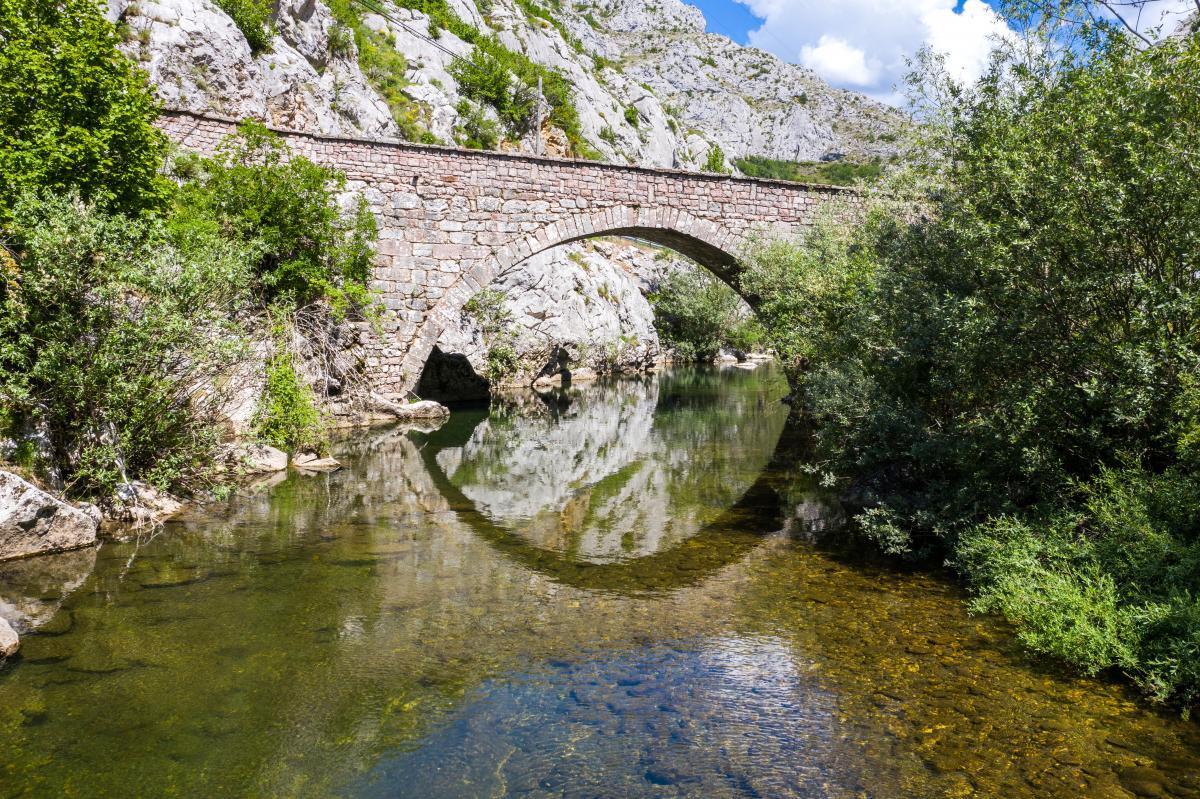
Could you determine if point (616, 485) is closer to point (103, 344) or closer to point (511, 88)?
point (103, 344)


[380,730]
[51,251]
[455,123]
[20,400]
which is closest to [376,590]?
[380,730]

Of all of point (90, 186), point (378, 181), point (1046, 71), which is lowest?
point (90, 186)

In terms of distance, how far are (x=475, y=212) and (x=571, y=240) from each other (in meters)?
2.34

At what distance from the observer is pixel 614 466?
47.9 ft

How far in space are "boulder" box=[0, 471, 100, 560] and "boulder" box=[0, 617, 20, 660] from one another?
2.32m

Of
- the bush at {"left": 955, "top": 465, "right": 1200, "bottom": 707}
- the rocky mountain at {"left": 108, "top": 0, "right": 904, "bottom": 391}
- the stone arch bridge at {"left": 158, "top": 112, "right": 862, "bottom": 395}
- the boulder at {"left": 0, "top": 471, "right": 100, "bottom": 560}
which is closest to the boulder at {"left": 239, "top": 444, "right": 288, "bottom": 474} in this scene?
the boulder at {"left": 0, "top": 471, "right": 100, "bottom": 560}

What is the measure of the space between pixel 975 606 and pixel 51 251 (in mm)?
9735

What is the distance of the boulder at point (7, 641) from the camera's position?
18.3 ft

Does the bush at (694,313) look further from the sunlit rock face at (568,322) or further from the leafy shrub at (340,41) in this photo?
the leafy shrub at (340,41)

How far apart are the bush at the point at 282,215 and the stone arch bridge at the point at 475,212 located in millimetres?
918

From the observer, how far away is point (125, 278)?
880cm

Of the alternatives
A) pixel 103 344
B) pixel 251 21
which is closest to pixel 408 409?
pixel 103 344

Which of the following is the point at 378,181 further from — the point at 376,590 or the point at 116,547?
the point at 376,590

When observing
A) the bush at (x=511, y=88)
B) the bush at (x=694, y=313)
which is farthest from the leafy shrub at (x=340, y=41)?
the bush at (x=694, y=313)
